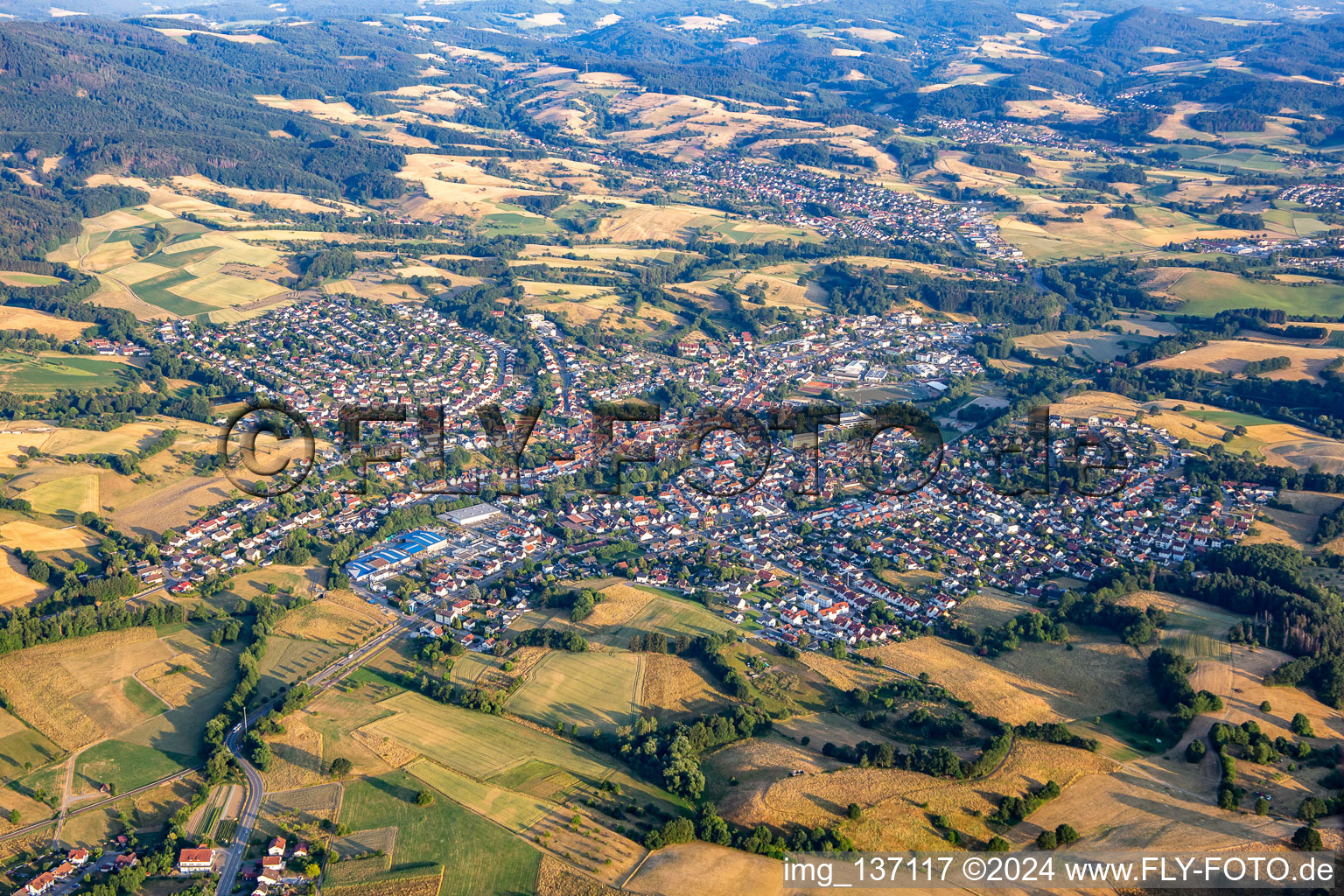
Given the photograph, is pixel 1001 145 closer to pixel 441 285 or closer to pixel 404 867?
pixel 441 285

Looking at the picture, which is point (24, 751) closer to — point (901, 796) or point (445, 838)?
point (445, 838)

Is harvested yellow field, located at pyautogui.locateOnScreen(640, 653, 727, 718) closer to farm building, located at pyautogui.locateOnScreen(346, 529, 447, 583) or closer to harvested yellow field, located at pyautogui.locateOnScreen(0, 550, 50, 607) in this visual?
farm building, located at pyautogui.locateOnScreen(346, 529, 447, 583)

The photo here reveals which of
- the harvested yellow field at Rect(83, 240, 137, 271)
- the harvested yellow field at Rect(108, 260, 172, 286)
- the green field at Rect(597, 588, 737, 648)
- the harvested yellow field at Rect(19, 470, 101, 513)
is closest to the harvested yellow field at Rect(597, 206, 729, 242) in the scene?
the harvested yellow field at Rect(108, 260, 172, 286)

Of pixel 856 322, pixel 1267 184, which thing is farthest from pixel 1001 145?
pixel 856 322

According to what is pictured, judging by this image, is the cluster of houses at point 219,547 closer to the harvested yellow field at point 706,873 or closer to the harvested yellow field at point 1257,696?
the harvested yellow field at point 706,873

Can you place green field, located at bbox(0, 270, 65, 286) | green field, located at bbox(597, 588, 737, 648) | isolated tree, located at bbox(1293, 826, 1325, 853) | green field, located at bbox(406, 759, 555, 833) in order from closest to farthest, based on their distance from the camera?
isolated tree, located at bbox(1293, 826, 1325, 853)
green field, located at bbox(406, 759, 555, 833)
green field, located at bbox(597, 588, 737, 648)
green field, located at bbox(0, 270, 65, 286)

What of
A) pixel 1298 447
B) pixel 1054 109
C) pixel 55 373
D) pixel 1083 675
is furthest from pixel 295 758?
pixel 1054 109
